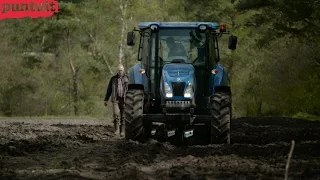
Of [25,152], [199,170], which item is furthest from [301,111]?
[199,170]

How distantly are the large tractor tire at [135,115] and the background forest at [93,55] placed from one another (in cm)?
2144

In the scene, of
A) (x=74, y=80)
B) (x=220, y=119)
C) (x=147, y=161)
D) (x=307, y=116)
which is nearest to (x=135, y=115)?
(x=220, y=119)

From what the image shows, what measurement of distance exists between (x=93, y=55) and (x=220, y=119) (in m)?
38.8

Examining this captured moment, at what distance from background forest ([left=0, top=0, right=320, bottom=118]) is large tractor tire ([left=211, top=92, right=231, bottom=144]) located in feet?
70.0

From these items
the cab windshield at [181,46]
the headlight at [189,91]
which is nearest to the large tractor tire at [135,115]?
the headlight at [189,91]

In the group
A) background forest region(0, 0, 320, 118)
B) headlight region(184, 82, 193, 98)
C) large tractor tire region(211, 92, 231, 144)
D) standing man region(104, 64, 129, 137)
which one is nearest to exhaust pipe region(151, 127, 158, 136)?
headlight region(184, 82, 193, 98)

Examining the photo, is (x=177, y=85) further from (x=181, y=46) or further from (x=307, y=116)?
(x=307, y=116)

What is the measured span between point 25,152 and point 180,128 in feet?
12.5

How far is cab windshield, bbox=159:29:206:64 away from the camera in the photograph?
604 inches

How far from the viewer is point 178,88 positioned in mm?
14617

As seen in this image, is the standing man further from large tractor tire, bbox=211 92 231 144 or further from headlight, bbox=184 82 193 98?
large tractor tire, bbox=211 92 231 144

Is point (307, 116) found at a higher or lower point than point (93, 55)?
lower

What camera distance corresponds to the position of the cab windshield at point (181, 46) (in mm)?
15344

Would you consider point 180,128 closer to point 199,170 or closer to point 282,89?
point 199,170
